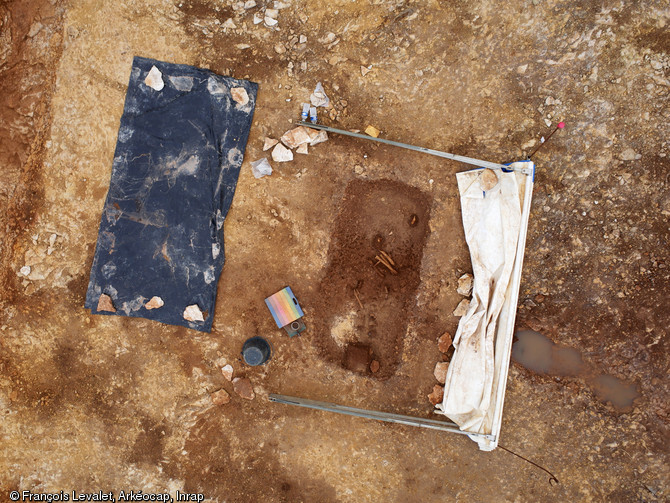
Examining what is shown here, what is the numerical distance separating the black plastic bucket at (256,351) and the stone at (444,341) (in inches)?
72.7

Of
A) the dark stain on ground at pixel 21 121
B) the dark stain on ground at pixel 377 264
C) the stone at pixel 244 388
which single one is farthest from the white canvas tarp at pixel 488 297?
the dark stain on ground at pixel 21 121

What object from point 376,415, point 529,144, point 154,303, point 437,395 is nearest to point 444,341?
point 437,395

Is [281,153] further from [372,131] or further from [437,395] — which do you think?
[437,395]

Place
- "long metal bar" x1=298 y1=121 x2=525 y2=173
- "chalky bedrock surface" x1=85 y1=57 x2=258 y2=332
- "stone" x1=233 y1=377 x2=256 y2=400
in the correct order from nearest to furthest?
1. "long metal bar" x1=298 y1=121 x2=525 y2=173
2. "chalky bedrock surface" x1=85 y1=57 x2=258 y2=332
3. "stone" x1=233 y1=377 x2=256 y2=400

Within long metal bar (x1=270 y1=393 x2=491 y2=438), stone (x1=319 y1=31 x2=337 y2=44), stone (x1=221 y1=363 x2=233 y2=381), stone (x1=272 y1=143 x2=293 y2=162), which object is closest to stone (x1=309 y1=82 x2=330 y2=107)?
stone (x1=319 y1=31 x2=337 y2=44)

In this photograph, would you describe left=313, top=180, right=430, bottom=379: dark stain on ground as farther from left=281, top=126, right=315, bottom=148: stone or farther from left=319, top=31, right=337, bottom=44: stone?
left=319, top=31, right=337, bottom=44: stone

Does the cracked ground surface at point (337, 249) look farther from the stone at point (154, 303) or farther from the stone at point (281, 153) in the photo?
the stone at point (154, 303)

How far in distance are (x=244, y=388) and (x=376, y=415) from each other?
1.45 meters

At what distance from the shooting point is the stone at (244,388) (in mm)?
3742

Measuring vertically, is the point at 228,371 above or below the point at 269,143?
below

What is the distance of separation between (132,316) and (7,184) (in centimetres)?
200

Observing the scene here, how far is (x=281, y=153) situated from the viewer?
3600 millimetres

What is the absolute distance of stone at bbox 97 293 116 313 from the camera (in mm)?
3658

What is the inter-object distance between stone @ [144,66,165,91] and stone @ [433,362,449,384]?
13.7 feet
